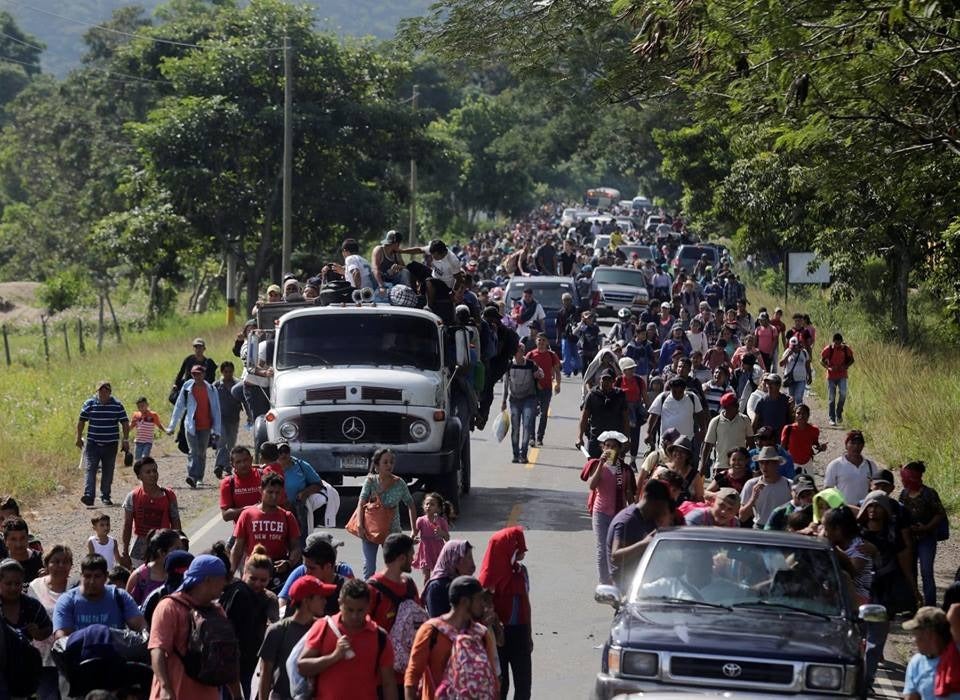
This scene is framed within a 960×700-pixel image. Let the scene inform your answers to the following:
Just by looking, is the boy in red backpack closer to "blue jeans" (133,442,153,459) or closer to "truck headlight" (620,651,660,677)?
"truck headlight" (620,651,660,677)

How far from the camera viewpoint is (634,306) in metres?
44.8

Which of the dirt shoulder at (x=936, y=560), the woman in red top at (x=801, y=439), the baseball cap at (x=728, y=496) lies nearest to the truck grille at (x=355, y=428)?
the woman in red top at (x=801, y=439)

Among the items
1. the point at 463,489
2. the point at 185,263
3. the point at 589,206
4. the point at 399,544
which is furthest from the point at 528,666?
the point at 589,206

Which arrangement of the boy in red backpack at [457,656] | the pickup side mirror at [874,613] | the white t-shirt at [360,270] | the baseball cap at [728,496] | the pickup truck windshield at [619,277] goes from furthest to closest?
1. the pickup truck windshield at [619,277]
2. the white t-shirt at [360,270]
3. the baseball cap at [728,496]
4. the pickup side mirror at [874,613]
5. the boy in red backpack at [457,656]

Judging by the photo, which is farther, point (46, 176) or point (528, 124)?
point (528, 124)

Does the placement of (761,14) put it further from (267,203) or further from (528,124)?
(528,124)

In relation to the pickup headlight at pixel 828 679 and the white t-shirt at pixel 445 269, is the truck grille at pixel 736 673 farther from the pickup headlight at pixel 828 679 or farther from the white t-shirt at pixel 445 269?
the white t-shirt at pixel 445 269

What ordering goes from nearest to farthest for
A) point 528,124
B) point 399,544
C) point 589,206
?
point 399,544 → point 528,124 → point 589,206

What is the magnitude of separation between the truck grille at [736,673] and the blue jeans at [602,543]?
421cm

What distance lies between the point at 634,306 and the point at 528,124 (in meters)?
64.1

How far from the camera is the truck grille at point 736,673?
9.82m

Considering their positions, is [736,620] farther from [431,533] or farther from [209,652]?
[209,652]

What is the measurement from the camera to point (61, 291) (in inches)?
2469

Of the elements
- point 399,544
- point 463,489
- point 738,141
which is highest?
point 738,141
